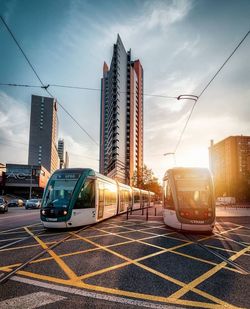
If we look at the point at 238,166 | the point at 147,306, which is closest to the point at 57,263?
the point at 147,306

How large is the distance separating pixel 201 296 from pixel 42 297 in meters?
2.53

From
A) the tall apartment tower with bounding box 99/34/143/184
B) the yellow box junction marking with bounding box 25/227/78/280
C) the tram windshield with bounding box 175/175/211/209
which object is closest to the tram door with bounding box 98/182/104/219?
the tram windshield with bounding box 175/175/211/209

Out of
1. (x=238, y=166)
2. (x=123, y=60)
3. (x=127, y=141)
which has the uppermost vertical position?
(x=123, y=60)

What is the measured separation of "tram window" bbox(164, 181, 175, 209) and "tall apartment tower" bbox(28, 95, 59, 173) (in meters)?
157

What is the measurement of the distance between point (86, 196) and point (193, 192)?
16.3 feet

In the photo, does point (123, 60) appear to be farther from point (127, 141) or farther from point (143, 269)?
point (143, 269)

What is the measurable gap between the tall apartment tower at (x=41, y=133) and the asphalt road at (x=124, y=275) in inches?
6382

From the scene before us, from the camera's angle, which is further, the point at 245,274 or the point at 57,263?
the point at 57,263

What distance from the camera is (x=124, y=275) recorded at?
17.6 feet

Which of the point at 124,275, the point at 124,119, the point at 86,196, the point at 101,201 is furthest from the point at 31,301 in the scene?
the point at 124,119

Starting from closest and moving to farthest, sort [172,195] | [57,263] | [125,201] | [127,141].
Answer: [57,263] < [172,195] < [125,201] < [127,141]

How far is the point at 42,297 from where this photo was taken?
13.5 feet

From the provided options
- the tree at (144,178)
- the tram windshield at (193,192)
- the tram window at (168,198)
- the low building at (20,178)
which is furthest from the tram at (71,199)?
the low building at (20,178)

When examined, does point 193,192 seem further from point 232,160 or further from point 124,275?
point 232,160
